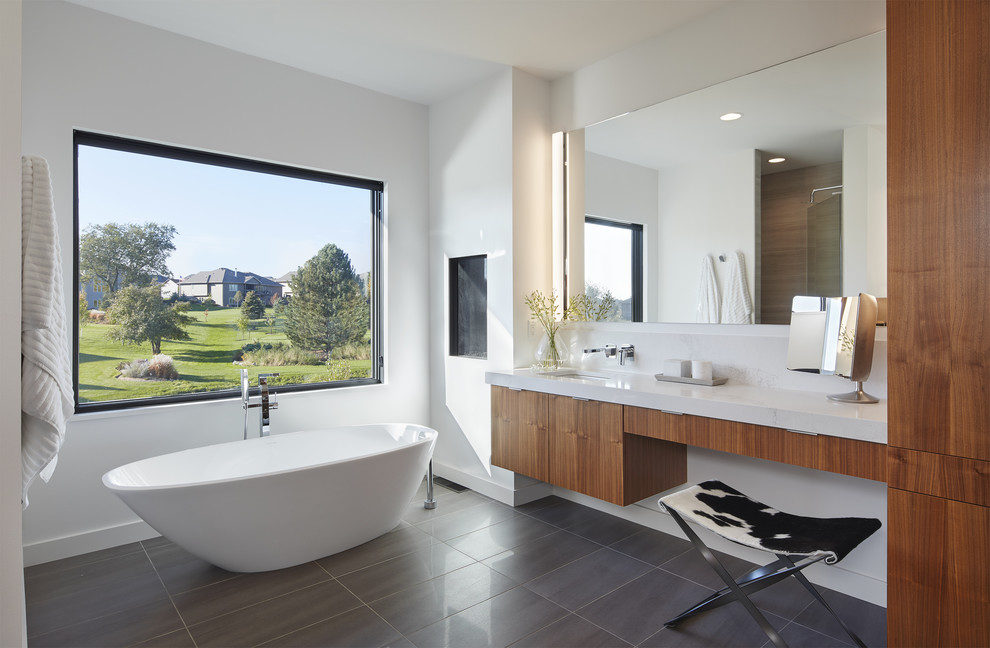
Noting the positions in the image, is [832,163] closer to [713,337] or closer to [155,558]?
[713,337]

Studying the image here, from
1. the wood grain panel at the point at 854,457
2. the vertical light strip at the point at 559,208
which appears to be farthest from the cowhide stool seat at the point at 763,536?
the vertical light strip at the point at 559,208

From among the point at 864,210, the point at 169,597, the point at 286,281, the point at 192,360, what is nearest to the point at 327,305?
the point at 286,281

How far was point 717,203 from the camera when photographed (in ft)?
9.56

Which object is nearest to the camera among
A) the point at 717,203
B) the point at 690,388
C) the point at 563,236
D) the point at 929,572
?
the point at 929,572

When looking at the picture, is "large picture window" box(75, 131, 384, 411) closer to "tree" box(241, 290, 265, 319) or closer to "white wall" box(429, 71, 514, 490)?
"tree" box(241, 290, 265, 319)

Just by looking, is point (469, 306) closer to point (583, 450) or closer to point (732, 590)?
point (583, 450)

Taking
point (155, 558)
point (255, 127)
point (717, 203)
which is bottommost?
point (155, 558)

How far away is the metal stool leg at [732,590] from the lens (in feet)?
5.82

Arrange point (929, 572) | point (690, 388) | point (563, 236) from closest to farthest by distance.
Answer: point (929, 572) < point (690, 388) < point (563, 236)

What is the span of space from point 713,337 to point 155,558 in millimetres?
3079

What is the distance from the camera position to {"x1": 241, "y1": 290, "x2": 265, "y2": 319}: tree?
11.5 ft

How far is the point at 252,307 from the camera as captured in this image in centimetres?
353

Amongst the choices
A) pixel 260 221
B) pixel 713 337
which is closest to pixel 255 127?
pixel 260 221

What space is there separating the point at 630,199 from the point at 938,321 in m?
2.05
